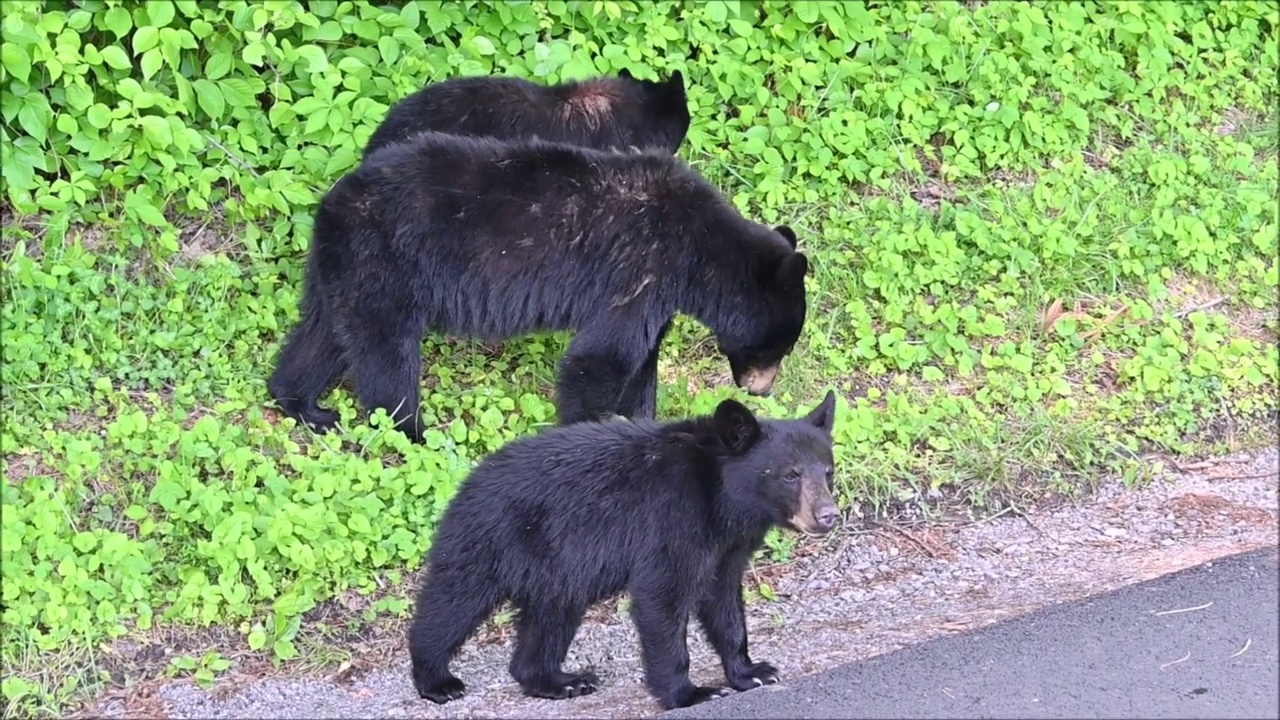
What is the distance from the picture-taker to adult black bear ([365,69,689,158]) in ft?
25.3

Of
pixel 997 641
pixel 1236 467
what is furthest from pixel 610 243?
pixel 1236 467

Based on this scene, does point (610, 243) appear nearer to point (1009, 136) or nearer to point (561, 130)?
point (561, 130)

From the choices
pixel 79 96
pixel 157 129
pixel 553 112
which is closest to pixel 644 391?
pixel 553 112

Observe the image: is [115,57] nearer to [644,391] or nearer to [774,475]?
[644,391]

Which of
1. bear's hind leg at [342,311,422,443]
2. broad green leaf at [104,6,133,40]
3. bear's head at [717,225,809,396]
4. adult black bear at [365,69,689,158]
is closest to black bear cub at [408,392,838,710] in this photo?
bear's hind leg at [342,311,422,443]

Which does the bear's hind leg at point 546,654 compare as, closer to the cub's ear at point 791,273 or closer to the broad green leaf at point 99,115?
the cub's ear at point 791,273

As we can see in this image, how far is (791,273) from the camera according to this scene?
695cm

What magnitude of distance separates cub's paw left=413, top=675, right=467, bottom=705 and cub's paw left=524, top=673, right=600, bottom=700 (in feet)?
0.86

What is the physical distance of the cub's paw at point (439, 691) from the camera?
5359mm

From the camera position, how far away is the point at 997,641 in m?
5.23

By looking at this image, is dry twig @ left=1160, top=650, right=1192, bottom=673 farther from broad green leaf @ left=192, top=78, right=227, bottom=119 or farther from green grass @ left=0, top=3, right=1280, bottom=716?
broad green leaf @ left=192, top=78, right=227, bottom=119

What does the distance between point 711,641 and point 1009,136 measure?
5.05 meters

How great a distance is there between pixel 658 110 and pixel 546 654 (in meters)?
3.89

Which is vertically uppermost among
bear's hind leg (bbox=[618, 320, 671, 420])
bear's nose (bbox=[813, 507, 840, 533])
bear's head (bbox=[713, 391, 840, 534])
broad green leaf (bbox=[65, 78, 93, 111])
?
broad green leaf (bbox=[65, 78, 93, 111])
